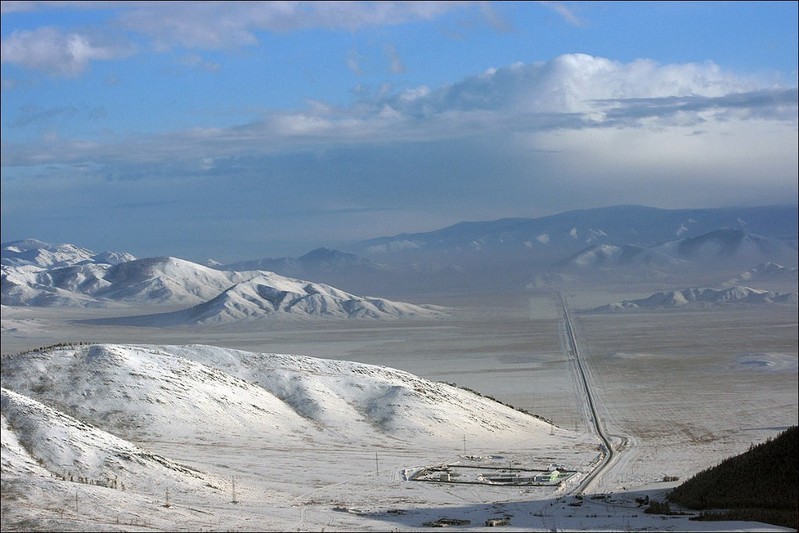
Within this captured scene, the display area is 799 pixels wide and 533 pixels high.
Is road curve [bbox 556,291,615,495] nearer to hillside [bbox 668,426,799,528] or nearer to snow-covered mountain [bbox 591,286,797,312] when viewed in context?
hillside [bbox 668,426,799,528]

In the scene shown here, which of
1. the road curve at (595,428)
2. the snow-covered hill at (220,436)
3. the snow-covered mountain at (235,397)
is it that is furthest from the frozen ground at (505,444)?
the snow-covered mountain at (235,397)

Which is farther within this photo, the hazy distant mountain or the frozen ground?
the hazy distant mountain

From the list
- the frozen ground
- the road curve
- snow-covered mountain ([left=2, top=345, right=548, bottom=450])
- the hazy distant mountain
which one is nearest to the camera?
the frozen ground

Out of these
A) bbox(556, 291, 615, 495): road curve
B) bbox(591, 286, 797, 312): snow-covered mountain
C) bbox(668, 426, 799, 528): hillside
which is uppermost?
bbox(591, 286, 797, 312): snow-covered mountain

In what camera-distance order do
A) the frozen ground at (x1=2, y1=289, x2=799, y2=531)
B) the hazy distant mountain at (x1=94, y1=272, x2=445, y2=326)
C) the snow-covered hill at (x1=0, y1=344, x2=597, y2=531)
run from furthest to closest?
the hazy distant mountain at (x1=94, y1=272, x2=445, y2=326) → the snow-covered hill at (x1=0, y1=344, x2=597, y2=531) → the frozen ground at (x1=2, y1=289, x2=799, y2=531)

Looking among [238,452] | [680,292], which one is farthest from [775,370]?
[680,292]

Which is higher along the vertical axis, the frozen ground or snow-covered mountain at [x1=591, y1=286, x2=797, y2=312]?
snow-covered mountain at [x1=591, y1=286, x2=797, y2=312]

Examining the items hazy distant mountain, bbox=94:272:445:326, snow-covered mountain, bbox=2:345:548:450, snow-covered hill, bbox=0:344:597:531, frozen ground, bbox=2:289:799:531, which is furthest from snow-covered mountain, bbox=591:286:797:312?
snow-covered hill, bbox=0:344:597:531
